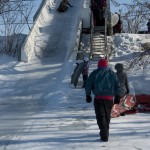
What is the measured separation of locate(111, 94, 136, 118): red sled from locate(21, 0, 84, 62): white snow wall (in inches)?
390

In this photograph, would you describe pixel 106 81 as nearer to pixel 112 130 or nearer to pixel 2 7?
pixel 112 130

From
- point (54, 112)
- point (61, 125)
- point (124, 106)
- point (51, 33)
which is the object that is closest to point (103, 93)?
point (61, 125)

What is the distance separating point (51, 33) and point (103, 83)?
57.7 feet

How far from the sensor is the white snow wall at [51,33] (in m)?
22.7

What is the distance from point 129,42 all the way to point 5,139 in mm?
15009

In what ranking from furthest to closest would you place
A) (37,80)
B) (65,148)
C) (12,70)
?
(12,70) → (37,80) → (65,148)

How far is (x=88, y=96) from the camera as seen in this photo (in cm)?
894

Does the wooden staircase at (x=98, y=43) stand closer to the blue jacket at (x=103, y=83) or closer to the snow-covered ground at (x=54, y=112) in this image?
the snow-covered ground at (x=54, y=112)

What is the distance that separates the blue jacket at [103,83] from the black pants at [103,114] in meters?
0.17

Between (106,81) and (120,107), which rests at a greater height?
(106,81)

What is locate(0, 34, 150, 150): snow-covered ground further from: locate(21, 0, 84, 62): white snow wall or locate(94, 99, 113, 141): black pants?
locate(21, 0, 84, 62): white snow wall

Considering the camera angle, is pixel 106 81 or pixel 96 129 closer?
pixel 106 81

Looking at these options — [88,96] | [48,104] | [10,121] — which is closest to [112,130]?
[88,96]

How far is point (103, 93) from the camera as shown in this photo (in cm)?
878
